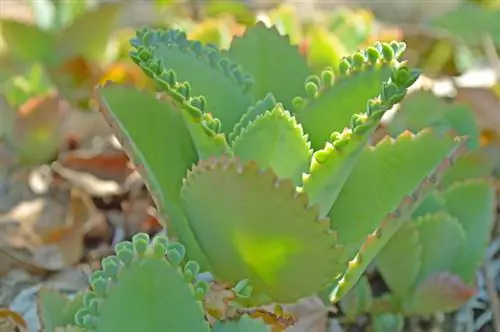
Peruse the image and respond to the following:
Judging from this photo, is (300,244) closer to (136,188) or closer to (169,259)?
(169,259)

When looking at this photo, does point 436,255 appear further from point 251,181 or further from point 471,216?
point 251,181

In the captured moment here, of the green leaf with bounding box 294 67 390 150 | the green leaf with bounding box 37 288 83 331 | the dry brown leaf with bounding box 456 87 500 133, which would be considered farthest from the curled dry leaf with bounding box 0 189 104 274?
the dry brown leaf with bounding box 456 87 500 133

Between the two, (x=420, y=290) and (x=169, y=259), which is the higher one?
(x=169, y=259)

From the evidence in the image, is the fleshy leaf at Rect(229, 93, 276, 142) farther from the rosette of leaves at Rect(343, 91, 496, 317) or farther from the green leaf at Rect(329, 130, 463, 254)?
the rosette of leaves at Rect(343, 91, 496, 317)

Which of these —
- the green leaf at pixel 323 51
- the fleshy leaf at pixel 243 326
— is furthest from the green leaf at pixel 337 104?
the green leaf at pixel 323 51

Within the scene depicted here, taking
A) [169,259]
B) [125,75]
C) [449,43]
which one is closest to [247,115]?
[169,259]

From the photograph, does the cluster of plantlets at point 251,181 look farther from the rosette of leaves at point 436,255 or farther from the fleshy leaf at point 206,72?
the rosette of leaves at point 436,255
